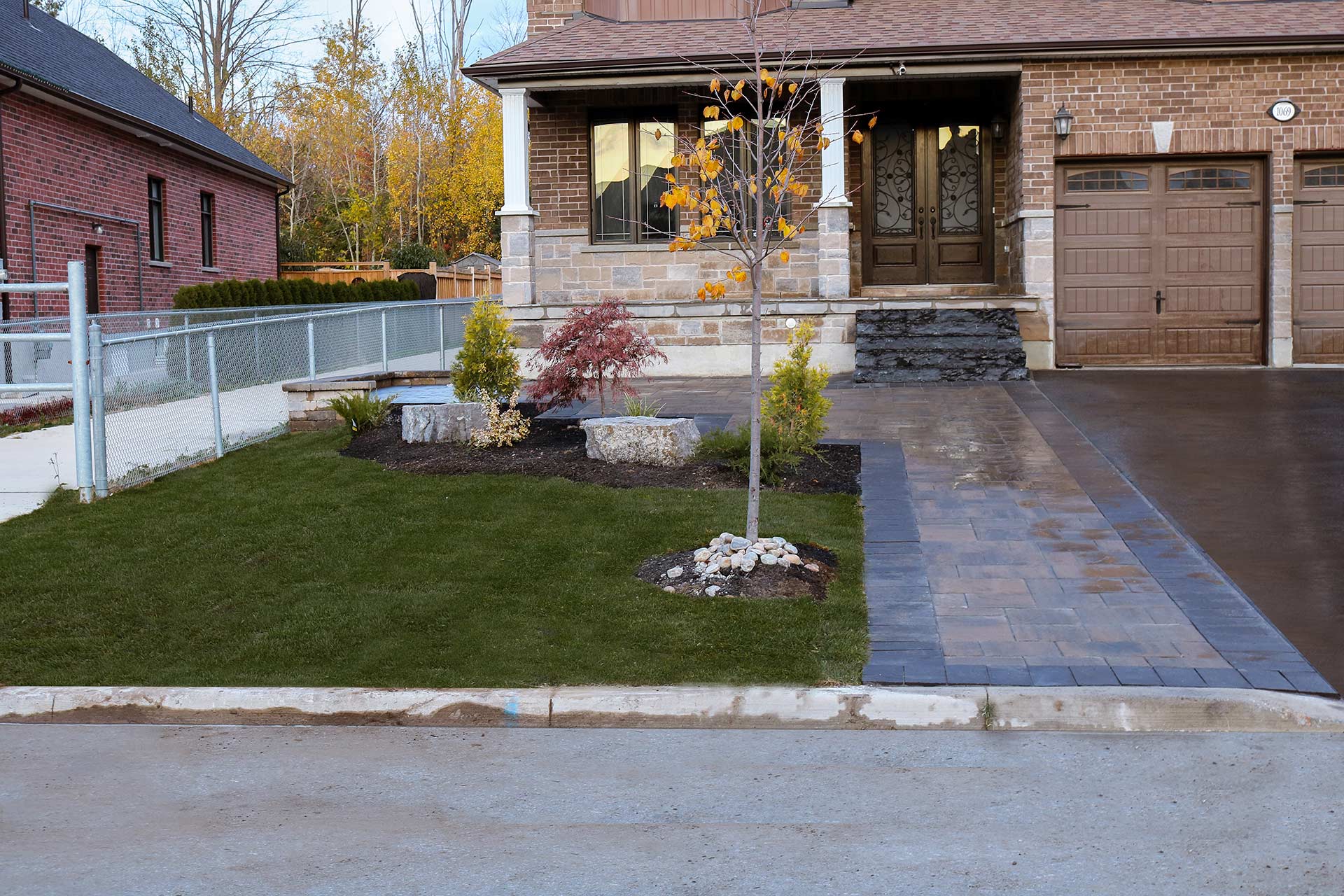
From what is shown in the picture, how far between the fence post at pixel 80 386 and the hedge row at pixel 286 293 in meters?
13.0

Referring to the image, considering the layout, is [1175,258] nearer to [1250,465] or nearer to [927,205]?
[927,205]

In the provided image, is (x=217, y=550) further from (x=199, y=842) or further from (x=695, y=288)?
(x=695, y=288)

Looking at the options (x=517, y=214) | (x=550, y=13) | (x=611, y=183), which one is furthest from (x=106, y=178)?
(x=611, y=183)

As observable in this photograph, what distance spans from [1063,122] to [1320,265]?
13.1ft

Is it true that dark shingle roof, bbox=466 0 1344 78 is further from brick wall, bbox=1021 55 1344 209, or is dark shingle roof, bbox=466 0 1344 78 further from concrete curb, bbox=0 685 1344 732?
concrete curb, bbox=0 685 1344 732

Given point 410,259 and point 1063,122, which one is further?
point 410,259

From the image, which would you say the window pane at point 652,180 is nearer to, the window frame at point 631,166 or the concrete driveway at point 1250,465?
the window frame at point 631,166

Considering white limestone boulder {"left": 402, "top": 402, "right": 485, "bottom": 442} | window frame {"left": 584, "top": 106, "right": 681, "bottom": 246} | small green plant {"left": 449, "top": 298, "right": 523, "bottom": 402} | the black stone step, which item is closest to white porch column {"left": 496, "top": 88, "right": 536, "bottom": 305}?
window frame {"left": 584, "top": 106, "right": 681, "bottom": 246}

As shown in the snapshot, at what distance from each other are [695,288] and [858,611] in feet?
43.1

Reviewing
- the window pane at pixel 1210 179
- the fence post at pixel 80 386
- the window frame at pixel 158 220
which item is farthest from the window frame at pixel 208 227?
the window pane at pixel 1210 179

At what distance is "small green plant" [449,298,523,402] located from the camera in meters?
12.0

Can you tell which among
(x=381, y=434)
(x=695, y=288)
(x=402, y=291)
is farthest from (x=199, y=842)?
(x=402, y=291)

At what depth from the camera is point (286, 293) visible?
2630 cm

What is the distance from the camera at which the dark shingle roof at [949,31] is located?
679 inches
